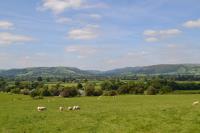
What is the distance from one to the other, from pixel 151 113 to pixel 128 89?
87338mm

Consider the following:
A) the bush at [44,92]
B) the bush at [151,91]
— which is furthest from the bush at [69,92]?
the bush at [151,91]

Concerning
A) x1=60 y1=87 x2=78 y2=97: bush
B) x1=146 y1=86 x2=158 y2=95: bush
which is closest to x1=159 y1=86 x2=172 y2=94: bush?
x1=146 y1=86 x2=158 y2=95: bush

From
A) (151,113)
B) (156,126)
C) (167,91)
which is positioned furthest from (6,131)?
(167,91)

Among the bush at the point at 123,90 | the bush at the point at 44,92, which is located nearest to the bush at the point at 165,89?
the bush at the point at 123,90

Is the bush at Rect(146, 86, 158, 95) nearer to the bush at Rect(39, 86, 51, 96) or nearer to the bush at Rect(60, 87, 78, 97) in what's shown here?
the bush at Rect(60, 87, 78, 97)

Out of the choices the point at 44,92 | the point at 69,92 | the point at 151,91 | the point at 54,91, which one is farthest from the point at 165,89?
the point at 44,92

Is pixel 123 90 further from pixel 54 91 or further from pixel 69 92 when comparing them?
pixel 54 91

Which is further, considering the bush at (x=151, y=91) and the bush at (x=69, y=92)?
the bush at (x=151, y=91)

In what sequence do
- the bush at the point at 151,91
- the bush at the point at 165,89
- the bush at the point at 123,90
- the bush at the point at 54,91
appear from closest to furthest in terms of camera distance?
the bush at the point at 151,91, the bush at the point at 165,89, the bush at the point at 123,90, the bush at the point at 54,91

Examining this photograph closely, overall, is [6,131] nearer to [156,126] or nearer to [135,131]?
[135,131]

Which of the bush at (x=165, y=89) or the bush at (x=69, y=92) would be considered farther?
the bush at (x=165, y=89)

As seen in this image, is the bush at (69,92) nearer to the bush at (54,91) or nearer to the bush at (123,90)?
the bush at (54,91)

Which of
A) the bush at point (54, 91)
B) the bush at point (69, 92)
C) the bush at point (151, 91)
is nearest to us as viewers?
the bush at point (69, 92)

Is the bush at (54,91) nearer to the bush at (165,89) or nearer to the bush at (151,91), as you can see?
the bush at (151,91)
